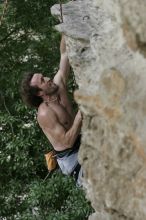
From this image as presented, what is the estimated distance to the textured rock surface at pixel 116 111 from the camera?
97.5 inches

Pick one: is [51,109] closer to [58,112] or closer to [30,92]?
[58,112]

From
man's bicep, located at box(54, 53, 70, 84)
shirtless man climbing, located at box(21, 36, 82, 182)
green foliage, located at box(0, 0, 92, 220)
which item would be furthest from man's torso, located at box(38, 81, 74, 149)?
green foliage, located at box(0, 0, 92, 220)

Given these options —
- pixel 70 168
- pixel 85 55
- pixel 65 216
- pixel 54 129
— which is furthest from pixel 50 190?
pixel 85 55

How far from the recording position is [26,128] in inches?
256

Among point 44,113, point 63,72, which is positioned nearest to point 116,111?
point 44,113

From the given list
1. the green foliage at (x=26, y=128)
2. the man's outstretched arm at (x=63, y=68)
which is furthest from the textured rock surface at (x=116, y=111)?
the green foliage at (x=26, y=128)

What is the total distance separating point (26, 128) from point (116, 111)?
3.95 meters

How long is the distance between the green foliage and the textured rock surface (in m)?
2.52

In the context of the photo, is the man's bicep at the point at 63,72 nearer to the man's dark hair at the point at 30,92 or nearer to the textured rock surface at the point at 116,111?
the man's dark hair at the point at 30,92

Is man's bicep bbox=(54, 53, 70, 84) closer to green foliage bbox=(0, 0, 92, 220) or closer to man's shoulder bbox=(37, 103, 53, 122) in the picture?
man's shoulder bbox=(37, 103, 53, 122)

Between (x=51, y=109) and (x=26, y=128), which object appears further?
(x=26, y=128)

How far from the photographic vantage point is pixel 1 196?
6.44 meters

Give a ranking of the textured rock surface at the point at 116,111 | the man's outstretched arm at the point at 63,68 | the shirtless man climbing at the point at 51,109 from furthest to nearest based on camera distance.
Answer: the man's outstretched arm at the point at 63,68 < the shirtless man climbing at the point at 51,109 < the textured rock surface at the point at 116,111

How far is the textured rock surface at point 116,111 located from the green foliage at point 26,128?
2.52 m
